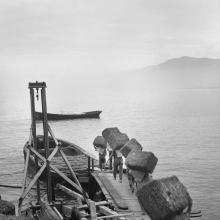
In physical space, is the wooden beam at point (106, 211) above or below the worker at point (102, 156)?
below

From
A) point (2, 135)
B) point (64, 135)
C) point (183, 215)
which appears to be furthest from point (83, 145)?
point (183, 215)

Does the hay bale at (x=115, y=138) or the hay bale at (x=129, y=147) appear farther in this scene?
the hay bale at (x=115, y=138)

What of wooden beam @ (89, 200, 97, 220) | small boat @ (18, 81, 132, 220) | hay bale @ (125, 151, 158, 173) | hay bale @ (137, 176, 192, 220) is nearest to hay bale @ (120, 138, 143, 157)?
small boat @ (18, 81, 132, 220)

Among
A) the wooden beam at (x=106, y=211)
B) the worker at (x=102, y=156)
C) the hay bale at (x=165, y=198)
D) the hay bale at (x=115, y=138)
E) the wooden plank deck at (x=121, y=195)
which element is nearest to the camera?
the hay bale at (x=165, y=198)

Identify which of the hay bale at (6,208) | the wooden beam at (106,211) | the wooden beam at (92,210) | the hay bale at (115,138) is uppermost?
the hay bale at (115,138)

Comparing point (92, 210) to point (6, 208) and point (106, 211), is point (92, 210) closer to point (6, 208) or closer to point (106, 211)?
point (106, 211)

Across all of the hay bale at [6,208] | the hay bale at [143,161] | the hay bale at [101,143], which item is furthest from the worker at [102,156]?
the hay bale at [143,161]

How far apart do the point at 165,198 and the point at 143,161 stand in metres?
5.76

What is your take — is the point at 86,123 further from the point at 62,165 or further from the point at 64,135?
the point at 62,165

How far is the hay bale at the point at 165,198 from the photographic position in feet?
37.9

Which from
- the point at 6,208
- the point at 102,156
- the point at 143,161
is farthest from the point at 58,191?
the point at 143,161

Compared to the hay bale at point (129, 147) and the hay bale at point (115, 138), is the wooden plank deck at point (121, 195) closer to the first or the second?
the hay bale at point (129, 147)

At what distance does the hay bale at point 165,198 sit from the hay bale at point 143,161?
497cm

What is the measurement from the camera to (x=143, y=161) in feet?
57.2
